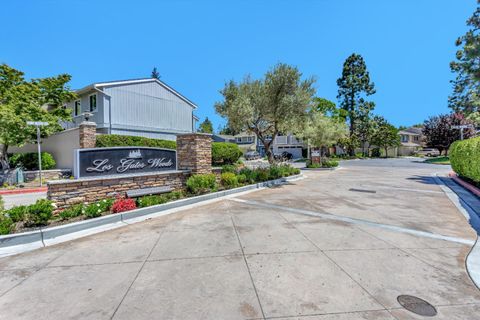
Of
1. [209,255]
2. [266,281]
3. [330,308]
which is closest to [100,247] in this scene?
[209,255]

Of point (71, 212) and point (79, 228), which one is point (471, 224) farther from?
point (71, 212)

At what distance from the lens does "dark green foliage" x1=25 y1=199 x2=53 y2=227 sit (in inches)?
195

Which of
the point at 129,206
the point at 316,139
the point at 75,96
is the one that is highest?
the point at 75,96

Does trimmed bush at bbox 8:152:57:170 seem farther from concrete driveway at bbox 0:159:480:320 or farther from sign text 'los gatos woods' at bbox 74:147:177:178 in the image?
concrete driveway at bbox 0:159:480:320

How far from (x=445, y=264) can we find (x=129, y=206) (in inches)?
265

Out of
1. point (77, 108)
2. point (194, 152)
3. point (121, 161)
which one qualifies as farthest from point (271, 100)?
point (77, 108)

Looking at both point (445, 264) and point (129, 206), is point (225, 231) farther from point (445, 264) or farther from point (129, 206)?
point (445, 264)

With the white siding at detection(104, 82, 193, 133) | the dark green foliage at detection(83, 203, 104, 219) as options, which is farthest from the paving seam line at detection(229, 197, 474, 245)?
the white siding at detection(104, 82, 193, 133)

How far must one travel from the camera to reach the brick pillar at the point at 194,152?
871 cm

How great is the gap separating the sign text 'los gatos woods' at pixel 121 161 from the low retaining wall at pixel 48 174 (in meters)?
8.77

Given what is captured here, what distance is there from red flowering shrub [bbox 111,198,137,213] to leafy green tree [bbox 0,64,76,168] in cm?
1055

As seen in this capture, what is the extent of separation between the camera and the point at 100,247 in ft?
13.9

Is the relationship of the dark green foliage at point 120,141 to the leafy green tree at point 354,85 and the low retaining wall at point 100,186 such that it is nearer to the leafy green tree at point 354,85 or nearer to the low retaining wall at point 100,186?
the low retaining wall at point 100,186

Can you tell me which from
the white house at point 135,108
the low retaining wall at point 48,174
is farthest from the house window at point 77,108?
the low retaining wall at point 48,174
